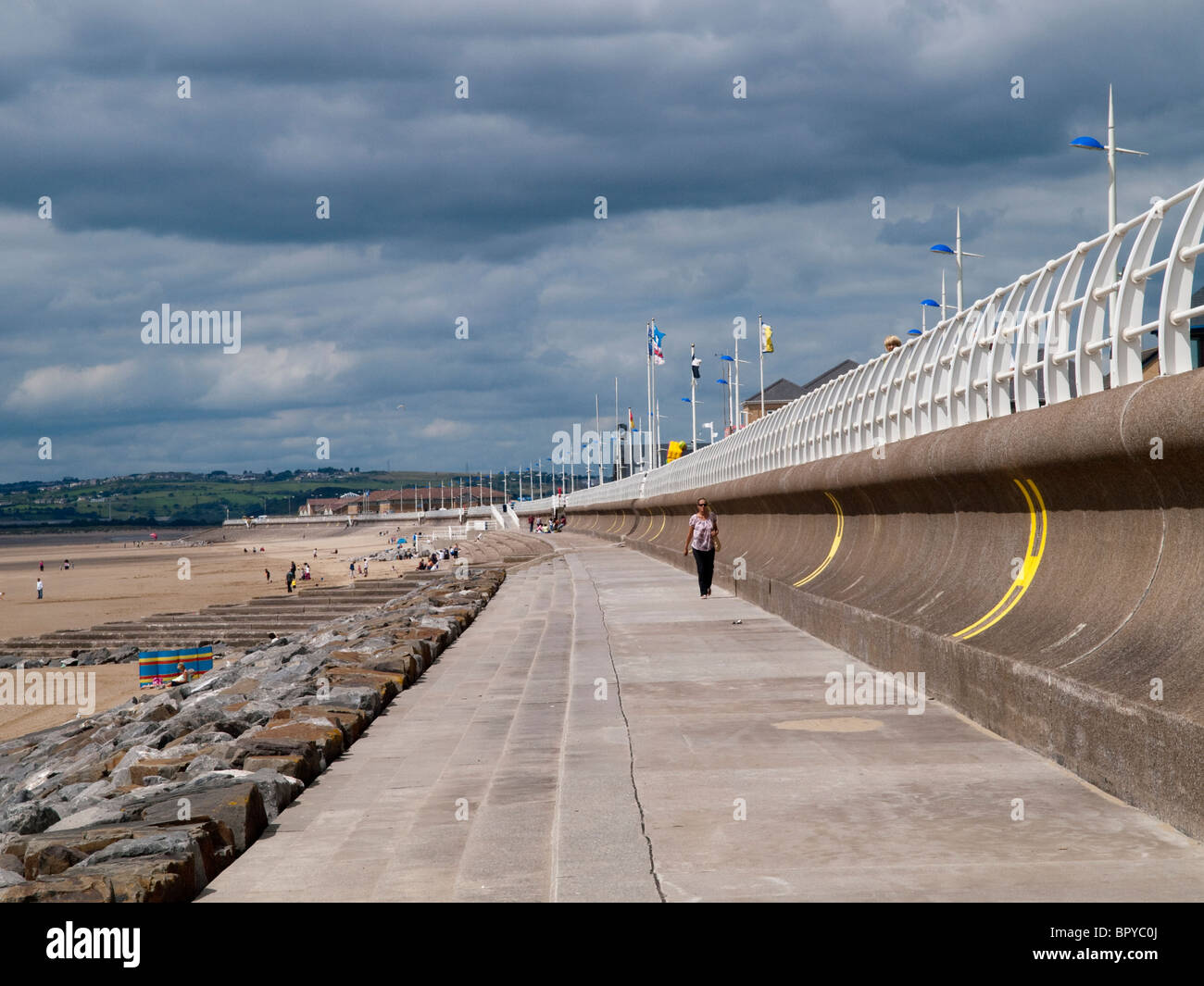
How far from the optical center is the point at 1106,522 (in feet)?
24.9

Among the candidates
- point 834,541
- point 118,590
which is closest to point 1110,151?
point 834,541

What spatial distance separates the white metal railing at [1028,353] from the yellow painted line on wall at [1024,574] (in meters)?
0.72

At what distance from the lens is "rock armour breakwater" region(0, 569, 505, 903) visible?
557 cm

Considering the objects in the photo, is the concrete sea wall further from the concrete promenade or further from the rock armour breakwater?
the rock armour breakwater

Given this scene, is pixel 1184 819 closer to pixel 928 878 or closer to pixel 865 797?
pixel 928 878

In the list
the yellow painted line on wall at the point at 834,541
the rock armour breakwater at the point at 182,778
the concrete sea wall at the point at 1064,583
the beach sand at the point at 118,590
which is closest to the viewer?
the rock armour breakwater at the point at 182,778

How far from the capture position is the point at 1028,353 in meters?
9.65

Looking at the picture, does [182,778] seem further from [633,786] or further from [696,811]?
[696,811]

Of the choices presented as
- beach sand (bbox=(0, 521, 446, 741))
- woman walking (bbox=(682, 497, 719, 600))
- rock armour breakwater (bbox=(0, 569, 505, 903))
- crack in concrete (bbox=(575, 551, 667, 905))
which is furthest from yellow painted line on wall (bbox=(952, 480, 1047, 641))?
beach sand (bbox=(0, 521, 446, 741))

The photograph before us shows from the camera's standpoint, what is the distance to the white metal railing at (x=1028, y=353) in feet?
22.7

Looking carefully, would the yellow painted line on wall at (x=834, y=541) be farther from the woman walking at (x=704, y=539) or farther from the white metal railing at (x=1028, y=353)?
the woman walking at (x=704, y=539)

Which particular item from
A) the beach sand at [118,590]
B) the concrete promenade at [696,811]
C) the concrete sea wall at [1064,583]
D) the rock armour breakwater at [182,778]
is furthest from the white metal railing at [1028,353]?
the beach sand at [118,590]

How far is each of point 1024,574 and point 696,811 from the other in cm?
346
